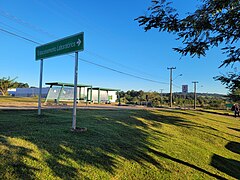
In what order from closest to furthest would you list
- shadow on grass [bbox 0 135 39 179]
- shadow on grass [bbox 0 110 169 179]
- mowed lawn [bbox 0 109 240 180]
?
1. shadow on grass [bbox 0 135 39 179]
2. mowed lawn [bbox 0 109 240 180]
3. shadow on grass [bbox 0 110 169 179]

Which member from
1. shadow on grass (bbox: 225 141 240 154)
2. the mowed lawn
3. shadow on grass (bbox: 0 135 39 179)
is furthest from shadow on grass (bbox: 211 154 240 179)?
shadow on grass (bbox: 0 135 39 179)

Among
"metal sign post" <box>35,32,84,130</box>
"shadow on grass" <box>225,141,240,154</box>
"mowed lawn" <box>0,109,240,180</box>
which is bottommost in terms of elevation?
"shadow on grass" <box>225,141,240,154</box>

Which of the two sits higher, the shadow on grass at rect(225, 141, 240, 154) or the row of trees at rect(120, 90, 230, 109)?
the row of trees at rect(120, 90, 230, 109)

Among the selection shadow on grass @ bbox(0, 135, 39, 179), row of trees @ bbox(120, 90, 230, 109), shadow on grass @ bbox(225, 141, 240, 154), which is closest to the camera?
shadow on grass @ bbox(0, 135, 39, 179)

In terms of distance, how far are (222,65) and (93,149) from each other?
11.1 feet

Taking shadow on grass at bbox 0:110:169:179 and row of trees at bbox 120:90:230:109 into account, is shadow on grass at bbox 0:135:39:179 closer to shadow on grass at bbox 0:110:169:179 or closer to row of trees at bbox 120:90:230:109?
shadow on grass at bbox 0:110:169:179

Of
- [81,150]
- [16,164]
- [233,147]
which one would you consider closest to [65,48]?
[81,150]

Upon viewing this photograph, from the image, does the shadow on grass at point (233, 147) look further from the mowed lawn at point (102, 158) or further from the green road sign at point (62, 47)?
the green road sign at point (62, 47)

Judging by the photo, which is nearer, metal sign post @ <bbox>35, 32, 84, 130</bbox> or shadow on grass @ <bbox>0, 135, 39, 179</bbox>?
shadow on grass @ <bbox>0, 135, 39, 179</bbox>

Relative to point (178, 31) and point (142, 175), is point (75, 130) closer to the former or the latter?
point (142, 175)

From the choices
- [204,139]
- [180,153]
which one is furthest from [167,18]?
[204,139]

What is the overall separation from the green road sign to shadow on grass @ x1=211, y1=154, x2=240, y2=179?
570 centimetres

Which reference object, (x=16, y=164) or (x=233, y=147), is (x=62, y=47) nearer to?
(x=16, y=164)

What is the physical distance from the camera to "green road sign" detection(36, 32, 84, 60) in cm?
779
